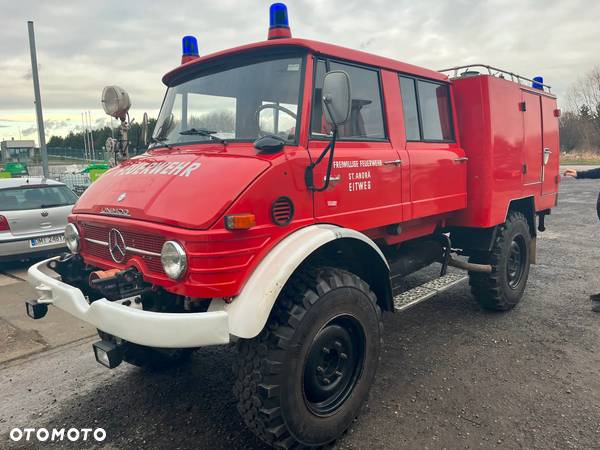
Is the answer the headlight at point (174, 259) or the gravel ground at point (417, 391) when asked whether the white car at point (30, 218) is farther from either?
the headlight at point (174, 259)

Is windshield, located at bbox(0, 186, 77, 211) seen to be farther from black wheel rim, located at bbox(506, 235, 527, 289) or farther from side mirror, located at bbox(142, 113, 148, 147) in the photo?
black wheel rim, located at bbox(506, 235, 527, 289)

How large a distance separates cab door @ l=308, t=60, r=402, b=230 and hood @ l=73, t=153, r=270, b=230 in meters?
0.57

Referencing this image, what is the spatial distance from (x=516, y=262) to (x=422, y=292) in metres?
1.91

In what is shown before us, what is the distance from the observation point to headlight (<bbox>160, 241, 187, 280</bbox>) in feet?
7.88

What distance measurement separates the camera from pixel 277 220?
268 centimetres

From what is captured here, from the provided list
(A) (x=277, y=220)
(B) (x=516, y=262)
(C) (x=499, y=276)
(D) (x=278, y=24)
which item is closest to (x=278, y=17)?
(D) (x=278, y=24)

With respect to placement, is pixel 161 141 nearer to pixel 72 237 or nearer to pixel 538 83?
pixel 72 237

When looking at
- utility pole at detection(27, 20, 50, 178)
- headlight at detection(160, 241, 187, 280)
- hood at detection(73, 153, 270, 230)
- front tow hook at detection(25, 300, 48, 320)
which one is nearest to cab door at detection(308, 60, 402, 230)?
hood at detection(73, 153, 270, 230)

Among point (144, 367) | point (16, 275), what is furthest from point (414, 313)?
point (16, 275)

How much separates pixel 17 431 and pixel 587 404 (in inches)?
157

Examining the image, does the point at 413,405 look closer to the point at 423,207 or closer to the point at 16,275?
the point at 423,207

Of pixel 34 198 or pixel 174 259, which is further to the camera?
pixel 34 198

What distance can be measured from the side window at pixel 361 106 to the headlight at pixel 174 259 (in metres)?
1.26

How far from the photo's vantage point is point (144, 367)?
12.6 ft
